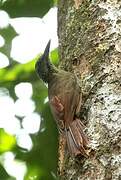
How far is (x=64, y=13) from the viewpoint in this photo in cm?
367

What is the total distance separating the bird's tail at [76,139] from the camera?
2.65 meters

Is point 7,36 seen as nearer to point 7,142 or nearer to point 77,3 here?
point 7,142

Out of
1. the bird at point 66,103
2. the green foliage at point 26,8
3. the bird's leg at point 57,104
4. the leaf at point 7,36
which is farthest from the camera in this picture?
the leaf at point 7,36

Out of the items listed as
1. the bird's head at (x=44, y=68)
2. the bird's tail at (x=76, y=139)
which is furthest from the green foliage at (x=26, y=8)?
the bird's tail at (x=76, y=139)

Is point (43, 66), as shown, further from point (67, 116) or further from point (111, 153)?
point (111, 153)

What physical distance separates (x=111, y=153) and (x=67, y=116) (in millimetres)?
717

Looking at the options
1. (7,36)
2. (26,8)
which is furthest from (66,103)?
(7,36)

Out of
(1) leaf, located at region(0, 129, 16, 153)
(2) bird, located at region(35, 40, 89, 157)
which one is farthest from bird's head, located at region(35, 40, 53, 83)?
(1) leaf, located at region(0, 129, 16, 153)

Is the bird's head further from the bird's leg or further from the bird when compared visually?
the bird's leg

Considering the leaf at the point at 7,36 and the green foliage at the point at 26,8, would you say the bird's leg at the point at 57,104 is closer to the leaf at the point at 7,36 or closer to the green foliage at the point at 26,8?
the green foliage at the point at 26,8

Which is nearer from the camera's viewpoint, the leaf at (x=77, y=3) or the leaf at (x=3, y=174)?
the leaf at (x=77, y=3)

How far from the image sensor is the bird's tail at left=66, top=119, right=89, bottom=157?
8.70ft

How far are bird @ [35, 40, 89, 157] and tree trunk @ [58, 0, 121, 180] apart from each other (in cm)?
5

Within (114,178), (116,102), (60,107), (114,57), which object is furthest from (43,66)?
(114,178)
